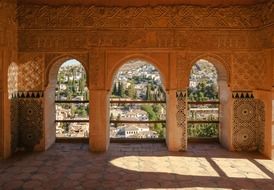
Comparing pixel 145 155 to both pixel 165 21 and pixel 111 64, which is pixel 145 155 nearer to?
pixel 111 64

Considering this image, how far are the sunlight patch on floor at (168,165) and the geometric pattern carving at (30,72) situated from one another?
259cm

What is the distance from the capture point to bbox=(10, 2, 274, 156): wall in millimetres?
7746

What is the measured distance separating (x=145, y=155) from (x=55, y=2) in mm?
3988

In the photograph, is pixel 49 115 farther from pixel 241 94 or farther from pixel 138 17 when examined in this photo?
pixel 241 94

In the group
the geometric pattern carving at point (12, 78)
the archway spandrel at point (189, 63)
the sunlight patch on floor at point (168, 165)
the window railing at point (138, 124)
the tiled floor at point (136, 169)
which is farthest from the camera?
the window railing at point (138, 124)

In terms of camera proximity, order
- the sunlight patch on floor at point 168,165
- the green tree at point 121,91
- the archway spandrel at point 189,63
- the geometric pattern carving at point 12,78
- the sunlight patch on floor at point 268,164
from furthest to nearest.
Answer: the green tree at point 121,91 < the archway spandrel at point 189,63 < the geometric pattern carving at point 12,78 < the sunlight patch on floor at point 268,164 < the sunlight patch on floor at point 168,165

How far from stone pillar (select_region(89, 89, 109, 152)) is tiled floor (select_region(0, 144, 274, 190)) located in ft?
0.89

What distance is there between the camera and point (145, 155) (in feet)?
24.6

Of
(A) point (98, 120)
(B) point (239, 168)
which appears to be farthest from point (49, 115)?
(B) point (239, 168)

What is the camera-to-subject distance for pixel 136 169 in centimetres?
645


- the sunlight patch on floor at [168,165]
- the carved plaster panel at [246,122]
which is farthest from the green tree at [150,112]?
the carved plaster panel at [246,122]

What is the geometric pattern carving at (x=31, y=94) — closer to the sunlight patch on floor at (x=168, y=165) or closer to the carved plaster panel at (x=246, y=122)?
the sunlight patch on floor at (x=168, y=165)

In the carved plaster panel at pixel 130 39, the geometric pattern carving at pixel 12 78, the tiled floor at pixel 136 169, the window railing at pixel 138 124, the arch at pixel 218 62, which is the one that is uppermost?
the carved plaster panel at pixel 130 39

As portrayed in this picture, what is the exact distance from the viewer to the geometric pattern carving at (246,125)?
793 centimetres
